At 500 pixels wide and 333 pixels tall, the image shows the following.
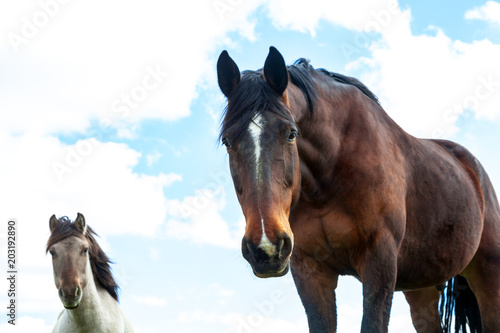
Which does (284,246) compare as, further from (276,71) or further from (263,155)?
(276,71)

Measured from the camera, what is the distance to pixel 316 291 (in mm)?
4680

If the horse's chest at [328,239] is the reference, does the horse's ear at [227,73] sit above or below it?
above

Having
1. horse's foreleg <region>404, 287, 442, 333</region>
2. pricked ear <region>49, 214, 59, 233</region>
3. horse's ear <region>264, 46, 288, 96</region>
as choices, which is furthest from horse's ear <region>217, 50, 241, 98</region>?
pricked ear <region>49, 214, 59, 233</region>

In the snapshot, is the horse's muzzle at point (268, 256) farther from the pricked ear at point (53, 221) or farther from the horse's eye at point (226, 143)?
the pricked ear at point (53, 221)

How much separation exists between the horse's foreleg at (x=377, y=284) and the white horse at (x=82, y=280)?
4.59m

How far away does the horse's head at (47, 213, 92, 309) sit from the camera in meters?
7.34

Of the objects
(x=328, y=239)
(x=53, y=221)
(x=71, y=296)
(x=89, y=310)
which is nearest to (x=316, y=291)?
(x=328, y=239)

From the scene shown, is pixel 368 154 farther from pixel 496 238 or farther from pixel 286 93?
pixel 496 238

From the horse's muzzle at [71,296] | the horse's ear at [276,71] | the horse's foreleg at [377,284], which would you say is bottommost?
the horse's foreleg at [377,284]

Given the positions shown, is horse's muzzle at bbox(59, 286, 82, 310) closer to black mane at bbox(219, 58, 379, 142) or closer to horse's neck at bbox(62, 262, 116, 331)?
horse's neck at bbox(62, 262, 116, 331)

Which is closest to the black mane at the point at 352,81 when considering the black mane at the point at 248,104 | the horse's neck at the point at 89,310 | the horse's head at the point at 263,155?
the black mane at the point at 248,104

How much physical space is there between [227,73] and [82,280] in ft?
15.6

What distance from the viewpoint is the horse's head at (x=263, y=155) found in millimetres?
3400

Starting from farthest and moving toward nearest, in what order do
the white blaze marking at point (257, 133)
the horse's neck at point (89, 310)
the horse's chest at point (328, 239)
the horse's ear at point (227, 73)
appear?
the horse's neck at point (89, 310) → the horse's chest at point (328, 239) → the horse's ear at point (227, 73) → the white blaze marking at point (257, 133)
